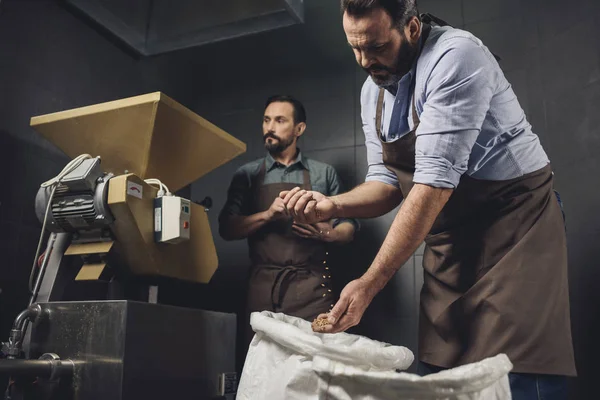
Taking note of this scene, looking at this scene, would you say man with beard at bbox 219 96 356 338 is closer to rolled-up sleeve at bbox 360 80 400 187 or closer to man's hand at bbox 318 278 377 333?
rolled-up sleeve at bbox 360 80 400 187

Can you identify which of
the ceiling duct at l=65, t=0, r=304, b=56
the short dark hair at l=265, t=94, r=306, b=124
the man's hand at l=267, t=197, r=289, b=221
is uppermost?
the ceiling duct at l=65, t=0, r=304, b=56

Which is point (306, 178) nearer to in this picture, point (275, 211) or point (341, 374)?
point (275, 211)

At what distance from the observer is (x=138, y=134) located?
1690mm

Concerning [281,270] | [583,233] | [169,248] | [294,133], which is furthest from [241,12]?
[583,233]

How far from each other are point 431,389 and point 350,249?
1928 mm

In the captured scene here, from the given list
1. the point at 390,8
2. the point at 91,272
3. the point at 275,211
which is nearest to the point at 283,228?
the point at 275,211

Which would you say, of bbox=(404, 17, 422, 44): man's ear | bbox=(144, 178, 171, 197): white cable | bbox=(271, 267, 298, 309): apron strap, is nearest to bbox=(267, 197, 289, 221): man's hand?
bbox=(271, 267, 298, 309): apron strap

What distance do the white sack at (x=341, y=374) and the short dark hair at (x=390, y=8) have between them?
66cm

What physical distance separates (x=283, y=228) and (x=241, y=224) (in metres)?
0.19

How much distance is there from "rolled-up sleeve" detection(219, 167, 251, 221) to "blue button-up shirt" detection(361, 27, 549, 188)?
4.48ft

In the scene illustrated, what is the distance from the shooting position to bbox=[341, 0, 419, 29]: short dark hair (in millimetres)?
1192

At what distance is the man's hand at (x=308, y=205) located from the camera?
1303 millimetres

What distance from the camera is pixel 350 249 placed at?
8.96ft

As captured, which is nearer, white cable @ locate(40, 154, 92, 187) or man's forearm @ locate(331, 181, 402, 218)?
man's forearm @ locate(331, 181, 402, 218)
